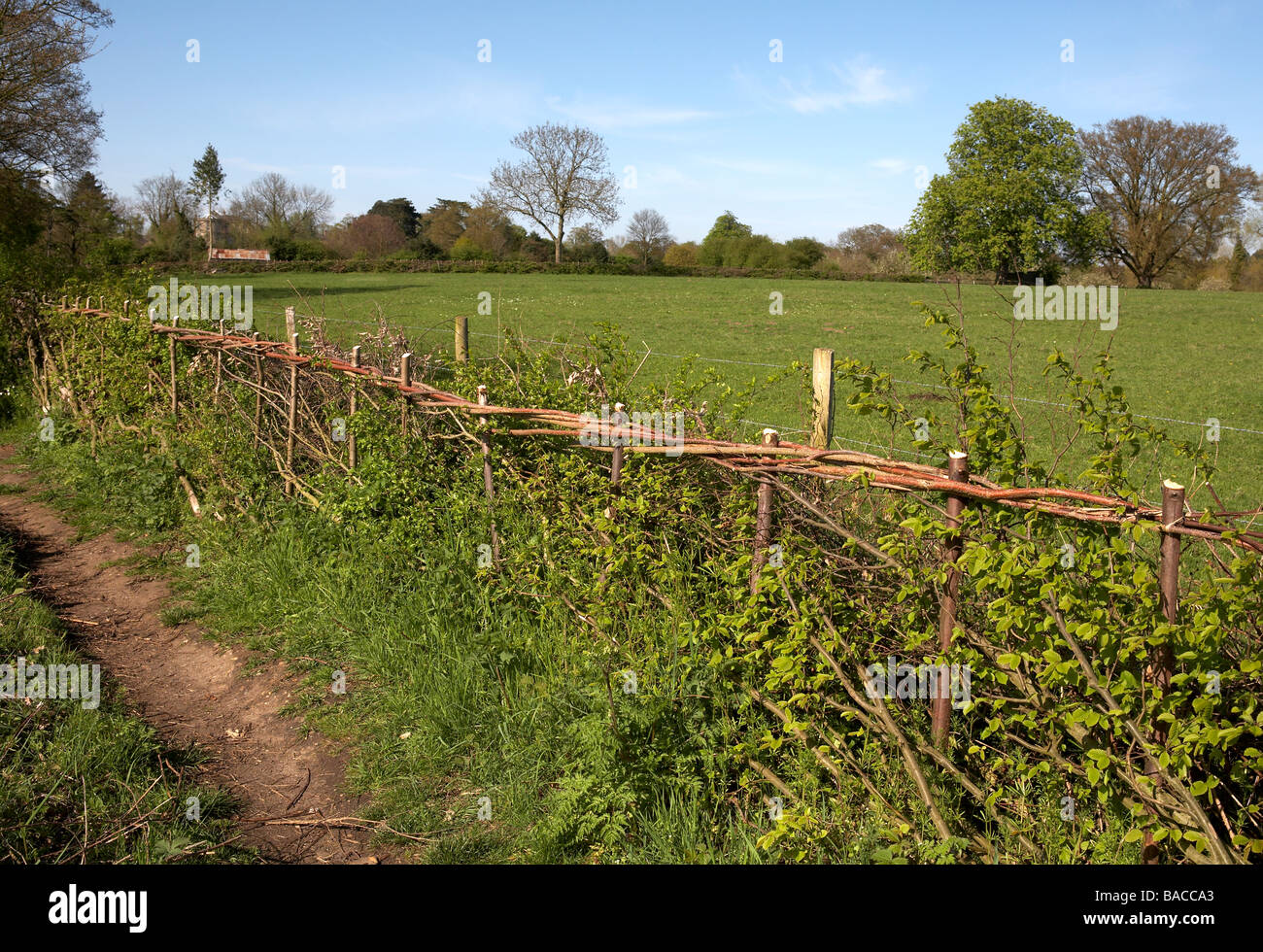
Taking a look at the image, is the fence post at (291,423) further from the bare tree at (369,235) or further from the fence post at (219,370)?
the bare tree at (369,235)

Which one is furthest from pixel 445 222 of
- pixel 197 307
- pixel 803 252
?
pixel 197 307

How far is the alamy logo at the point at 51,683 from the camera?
14.8ft

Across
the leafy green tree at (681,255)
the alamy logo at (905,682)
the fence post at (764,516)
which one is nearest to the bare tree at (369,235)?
the leafy green tree at (681,255)

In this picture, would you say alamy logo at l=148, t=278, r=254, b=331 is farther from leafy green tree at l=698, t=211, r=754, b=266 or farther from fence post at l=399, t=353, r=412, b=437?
leafy green tree at l=698, t=211, r=754, b=266

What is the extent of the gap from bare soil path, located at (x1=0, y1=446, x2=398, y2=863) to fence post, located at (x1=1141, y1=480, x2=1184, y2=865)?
9.68ft

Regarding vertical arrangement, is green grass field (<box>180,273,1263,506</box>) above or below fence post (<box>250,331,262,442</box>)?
above

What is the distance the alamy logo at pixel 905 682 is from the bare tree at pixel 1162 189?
64.1 m

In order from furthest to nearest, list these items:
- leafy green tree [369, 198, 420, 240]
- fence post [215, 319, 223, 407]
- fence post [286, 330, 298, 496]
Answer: leafy green tree [369, 198, 420, 240], fence post [215, 319, 223, 407], fence post [286, 330, 298, 496]

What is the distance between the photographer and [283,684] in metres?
5.20

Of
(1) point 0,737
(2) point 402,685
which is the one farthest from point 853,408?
(1) point 0,737

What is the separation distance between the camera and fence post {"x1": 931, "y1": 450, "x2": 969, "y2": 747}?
10.8 ft

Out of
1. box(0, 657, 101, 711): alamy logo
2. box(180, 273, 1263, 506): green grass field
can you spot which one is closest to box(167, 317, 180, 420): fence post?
box(180, 273, 1263, 506): green grass field
